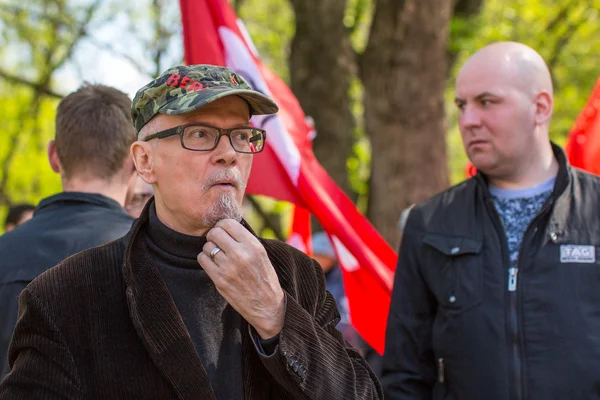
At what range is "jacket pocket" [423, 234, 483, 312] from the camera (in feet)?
11.7

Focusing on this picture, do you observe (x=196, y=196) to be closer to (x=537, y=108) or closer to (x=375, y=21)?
(x=537, y=108)

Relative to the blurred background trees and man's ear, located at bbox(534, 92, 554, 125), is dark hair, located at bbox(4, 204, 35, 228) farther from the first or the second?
man's ear, located at bbox(534, 92, 554, 125)

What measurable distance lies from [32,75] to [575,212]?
15549 mm

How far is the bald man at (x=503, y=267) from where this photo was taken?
342cm

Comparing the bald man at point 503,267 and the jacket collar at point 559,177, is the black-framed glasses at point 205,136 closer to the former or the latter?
the bald man at point 503,267

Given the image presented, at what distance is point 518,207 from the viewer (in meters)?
3.71

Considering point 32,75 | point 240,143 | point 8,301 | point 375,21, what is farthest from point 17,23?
point 240,143

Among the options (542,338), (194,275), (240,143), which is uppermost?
(240,143)

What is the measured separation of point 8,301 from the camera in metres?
3.36

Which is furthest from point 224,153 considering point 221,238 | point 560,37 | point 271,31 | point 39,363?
point 271,31

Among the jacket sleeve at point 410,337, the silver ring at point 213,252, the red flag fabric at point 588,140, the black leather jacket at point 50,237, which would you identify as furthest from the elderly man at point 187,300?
the red flag fabric at point 588,140

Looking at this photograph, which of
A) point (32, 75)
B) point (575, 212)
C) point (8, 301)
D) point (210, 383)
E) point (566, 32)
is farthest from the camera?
point (32, 75)

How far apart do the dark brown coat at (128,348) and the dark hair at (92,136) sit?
1.18 meters

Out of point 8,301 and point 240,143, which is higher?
point 240,143
